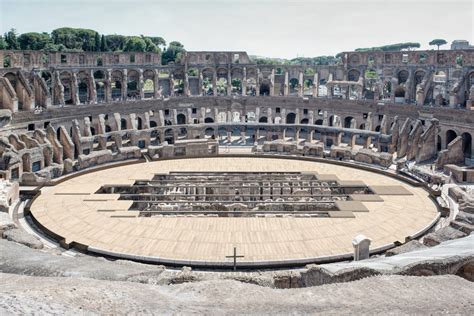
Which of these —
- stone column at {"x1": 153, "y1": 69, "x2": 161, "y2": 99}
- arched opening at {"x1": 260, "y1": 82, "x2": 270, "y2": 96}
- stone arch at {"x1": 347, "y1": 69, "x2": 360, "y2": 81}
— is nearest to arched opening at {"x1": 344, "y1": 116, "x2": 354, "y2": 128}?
stone arch at {"x1": 347, "y1": 69, "x2": 360, "y2": 81}

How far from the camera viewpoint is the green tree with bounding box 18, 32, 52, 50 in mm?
58375

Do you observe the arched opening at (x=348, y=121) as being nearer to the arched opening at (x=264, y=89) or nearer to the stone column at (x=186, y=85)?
the arched opening at (x=264, y=89)

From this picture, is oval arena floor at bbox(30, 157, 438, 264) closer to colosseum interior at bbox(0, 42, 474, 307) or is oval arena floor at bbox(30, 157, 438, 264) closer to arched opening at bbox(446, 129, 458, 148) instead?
colosseum interior at bbox(0, 42, 474, 307)

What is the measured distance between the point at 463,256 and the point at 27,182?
26527 millimetres

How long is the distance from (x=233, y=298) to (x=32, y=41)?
6157cm

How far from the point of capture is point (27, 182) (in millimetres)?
28656

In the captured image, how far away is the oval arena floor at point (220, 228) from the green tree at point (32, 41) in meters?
37.9

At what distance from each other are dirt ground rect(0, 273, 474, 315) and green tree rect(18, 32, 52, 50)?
58.6 m

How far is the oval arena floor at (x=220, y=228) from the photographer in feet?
59.9

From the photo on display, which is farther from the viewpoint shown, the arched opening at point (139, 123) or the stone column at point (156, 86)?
the stone column at point (156, 86)

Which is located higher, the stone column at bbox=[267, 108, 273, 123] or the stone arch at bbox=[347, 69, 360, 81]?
the stone arch at bbox=[347, 69, 360, 81]

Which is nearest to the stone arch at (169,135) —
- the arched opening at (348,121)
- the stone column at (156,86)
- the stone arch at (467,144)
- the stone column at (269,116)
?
the stone column at (156,86)

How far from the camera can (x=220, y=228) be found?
68.5ft

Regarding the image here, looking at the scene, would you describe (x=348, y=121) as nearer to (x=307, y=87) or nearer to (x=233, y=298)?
(x=307, y=87)
